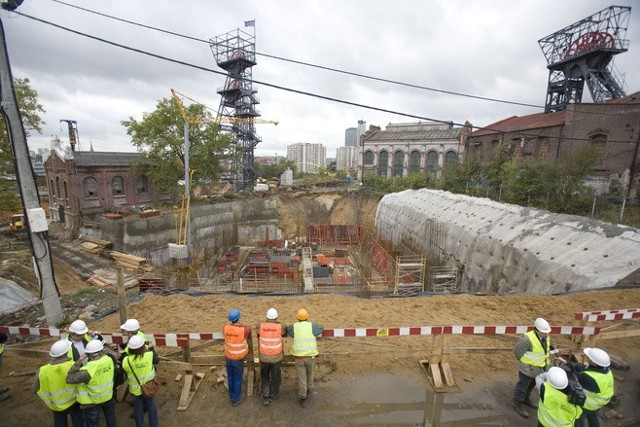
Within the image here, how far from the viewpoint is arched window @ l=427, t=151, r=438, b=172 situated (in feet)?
144

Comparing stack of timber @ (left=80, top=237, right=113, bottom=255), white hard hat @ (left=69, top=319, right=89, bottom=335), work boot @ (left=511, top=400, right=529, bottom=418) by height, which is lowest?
stack of timber @ (left=80, top=237, right=113, bottom=255)

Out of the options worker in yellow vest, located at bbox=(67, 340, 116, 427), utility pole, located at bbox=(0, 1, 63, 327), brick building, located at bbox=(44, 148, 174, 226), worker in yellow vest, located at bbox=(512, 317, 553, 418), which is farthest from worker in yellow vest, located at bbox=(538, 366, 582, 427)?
brick building, located at bbox=(44, 148, 174, 226)

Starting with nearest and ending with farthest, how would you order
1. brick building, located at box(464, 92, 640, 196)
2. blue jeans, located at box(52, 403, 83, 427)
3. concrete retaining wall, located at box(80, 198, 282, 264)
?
blue jeans, located at box(52, 403, 83, 427)
brick building, located at box(464, 92, 640, 196)
concrete retaining wall, located at box(80, 198, 282, 264)

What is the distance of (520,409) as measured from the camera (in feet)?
15.9

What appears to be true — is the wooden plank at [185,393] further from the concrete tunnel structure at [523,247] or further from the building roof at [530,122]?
the building roof at [530,122]

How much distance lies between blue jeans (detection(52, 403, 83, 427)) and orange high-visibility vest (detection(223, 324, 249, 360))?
1.99 meters

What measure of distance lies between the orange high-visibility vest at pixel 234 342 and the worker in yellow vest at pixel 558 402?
408 centimetres

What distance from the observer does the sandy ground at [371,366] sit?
479cm

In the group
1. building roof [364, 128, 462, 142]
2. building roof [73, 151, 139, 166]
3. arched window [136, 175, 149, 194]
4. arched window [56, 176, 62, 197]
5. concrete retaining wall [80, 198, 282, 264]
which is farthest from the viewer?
building roof [364, 128, 462, 142]

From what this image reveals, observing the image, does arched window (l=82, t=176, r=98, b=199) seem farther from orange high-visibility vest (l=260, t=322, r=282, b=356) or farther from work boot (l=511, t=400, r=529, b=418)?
work boot (l=511, t=400, r=529, b=418)

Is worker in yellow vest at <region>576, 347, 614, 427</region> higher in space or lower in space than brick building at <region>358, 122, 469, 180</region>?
lower

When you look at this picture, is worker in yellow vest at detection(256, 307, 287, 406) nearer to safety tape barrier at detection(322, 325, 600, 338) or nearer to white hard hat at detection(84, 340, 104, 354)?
safety tape barrier at detection(322, 325, 600, 338)

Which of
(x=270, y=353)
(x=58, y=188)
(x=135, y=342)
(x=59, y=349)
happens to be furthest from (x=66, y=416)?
(x=58, y=188)

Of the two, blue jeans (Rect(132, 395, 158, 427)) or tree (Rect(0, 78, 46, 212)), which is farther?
tree (Rect(0, 78, 46, 212))
